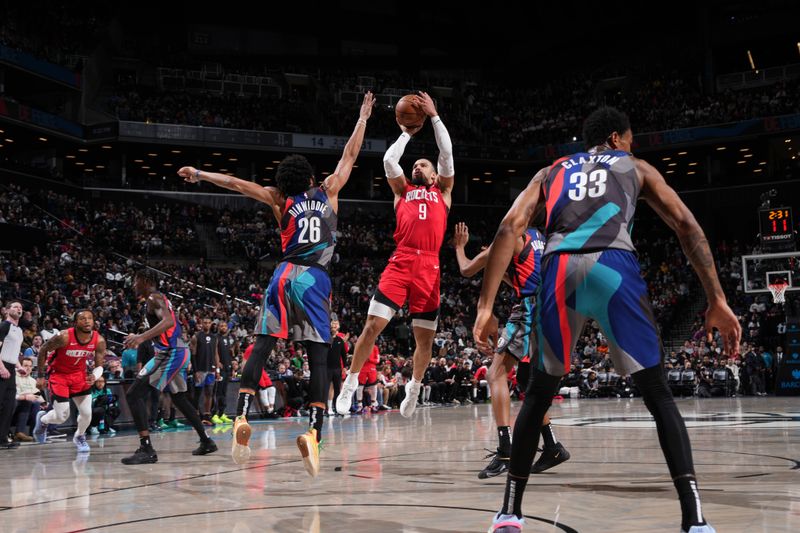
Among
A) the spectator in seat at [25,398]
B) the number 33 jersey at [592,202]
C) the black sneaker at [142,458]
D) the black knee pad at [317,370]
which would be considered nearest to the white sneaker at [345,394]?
the black knee pad at [317,370]

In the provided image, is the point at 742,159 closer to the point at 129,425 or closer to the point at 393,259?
the point at 129,425

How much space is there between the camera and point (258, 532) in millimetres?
4133

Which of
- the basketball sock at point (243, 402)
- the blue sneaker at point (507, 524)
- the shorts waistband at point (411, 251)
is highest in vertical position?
the shorts waistband at point (411, 251)

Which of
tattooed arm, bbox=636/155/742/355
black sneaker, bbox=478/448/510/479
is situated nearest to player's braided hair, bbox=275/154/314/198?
black sneaker, bbox=478/448/510/479

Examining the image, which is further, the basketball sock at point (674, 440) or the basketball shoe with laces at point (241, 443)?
the basketball shoe with laces at point (241, 443)

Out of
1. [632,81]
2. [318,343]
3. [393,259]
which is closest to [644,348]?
[318,343]

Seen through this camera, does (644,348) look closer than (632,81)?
Yes

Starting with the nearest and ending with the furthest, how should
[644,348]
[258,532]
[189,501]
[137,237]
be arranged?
[644,348] → [258,532] → [189,501] → [137,237]

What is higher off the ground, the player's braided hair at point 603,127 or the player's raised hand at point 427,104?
the player's raised hand at point 427,104

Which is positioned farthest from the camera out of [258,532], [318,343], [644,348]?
[318,343]

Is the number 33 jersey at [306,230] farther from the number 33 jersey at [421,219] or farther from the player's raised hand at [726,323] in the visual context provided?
the player's raised hand at [726,323]

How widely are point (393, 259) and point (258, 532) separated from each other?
3.32m

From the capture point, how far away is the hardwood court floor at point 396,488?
429 cm

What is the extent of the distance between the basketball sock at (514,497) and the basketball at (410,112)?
3.70 meters
